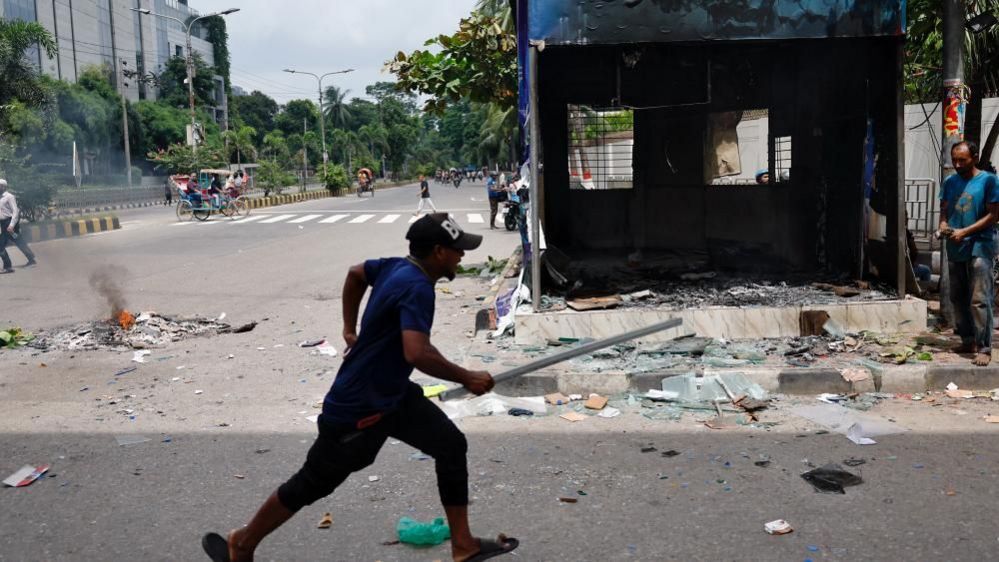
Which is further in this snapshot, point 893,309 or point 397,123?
point 397,123

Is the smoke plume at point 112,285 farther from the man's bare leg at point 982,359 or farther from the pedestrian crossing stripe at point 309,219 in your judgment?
the pedestrian crossing stripe at point 309,219

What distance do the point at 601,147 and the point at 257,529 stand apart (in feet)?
29.8

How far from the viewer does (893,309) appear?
7.28m

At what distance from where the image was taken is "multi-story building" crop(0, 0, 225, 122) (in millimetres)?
65000

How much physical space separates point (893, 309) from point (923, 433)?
2.45 m

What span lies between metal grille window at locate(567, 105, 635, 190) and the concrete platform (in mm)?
4571

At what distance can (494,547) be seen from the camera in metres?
3.40

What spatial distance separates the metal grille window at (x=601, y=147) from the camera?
37.9 feet

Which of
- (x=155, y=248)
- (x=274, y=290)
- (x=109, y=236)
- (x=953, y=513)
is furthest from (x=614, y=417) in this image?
Result: (x=109, y=236)

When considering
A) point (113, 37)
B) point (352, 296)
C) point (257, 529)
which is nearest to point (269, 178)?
point (113, 37)

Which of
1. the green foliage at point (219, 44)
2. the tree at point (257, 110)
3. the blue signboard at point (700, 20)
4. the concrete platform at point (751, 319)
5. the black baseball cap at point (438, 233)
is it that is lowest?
the concrete platform at point (751, 319)

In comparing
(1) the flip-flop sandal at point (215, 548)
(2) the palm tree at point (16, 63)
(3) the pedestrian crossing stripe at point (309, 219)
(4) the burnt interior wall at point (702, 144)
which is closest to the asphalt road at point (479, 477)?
(1) the flip-flop sandal at point (215, 548)

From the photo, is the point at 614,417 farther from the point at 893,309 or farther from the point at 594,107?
the point at 594,107

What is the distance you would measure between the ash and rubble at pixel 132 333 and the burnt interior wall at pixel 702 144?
4.58 meters
